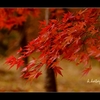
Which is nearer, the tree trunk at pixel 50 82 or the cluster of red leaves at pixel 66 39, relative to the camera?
the cluster of red leaves at pixel 66 39

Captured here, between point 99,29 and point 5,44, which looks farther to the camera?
point 5,44

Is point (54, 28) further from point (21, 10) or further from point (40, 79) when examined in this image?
point (40, 79)

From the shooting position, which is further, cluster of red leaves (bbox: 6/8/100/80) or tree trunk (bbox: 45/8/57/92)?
tree trunk (bbox: 45/8/57/92)

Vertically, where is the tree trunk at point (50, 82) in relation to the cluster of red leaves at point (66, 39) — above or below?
below

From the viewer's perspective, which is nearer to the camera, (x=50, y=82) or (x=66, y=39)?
(x=66, y=39)

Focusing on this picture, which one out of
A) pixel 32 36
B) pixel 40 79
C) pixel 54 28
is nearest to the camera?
pixel 54 28

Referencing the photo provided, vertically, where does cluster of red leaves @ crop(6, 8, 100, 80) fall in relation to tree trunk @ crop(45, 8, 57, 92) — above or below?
above

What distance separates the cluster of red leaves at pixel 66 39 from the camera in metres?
2.66

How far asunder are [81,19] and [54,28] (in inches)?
12.1

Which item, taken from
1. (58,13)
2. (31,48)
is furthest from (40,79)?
(31,48)

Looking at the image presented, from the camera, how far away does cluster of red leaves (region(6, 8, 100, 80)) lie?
2660 millimetres

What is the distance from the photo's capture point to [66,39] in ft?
8.64
